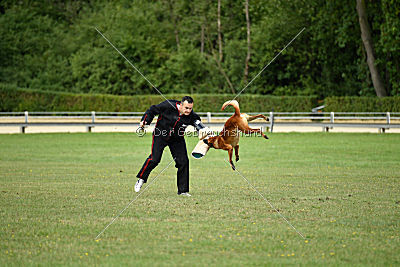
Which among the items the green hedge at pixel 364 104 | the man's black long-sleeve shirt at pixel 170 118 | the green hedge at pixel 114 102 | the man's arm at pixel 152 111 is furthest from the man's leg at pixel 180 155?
the green hedge at pixel 114 102

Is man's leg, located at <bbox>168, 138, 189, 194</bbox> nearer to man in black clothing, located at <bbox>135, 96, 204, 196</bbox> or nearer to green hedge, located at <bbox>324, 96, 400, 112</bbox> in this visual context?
man in black clothing, located at <bbox>135, 96, 204, 196</bbox>

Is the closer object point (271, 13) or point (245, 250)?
point (245, 250)

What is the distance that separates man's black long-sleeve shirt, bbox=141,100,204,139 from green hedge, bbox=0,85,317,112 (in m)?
34.9

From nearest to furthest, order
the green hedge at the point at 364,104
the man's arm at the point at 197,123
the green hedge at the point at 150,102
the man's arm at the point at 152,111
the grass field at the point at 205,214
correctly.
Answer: the grass field at the point at 205,214 < the man's arm at the point at 197,123 < the man's arm at the point at 152,111 < the green hedge at the point at 364,104 < the green hedge at the point at 150,102

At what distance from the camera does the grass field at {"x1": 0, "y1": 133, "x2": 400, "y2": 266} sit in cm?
709

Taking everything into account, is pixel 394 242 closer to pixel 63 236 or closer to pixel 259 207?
pixel 259 207

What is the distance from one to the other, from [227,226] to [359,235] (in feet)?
5.72

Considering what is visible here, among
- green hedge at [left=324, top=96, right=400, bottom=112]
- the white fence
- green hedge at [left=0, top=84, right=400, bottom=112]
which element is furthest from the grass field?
green hedge at [left=0, top=84, right=400, bottom=112]

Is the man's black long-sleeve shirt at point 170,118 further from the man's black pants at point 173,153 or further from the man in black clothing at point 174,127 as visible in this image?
the man's black pants at point 173,153

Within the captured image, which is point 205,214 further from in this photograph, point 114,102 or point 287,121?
point 114,102

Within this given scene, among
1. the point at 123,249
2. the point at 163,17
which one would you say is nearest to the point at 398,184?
the point at 123,249

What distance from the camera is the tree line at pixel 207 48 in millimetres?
45688

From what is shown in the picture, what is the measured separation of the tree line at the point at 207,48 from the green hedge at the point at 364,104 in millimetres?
1733

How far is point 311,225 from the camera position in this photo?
341 inches
